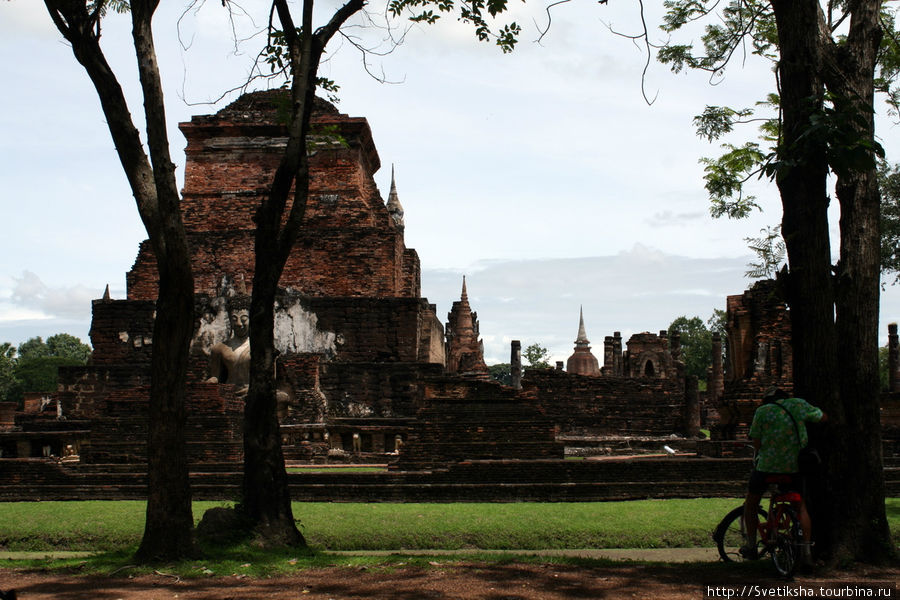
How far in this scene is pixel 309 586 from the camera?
6430mm

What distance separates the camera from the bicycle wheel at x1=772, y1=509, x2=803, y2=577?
632 cm

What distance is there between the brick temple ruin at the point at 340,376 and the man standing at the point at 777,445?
15.8 ft

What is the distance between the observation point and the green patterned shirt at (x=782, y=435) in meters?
6.55

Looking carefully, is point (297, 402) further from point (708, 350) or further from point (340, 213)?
point (708, 350)

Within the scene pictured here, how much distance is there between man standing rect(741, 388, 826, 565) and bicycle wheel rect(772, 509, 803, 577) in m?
0.17

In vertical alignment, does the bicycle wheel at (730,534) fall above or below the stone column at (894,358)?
below

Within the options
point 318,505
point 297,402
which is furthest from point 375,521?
point 297,402

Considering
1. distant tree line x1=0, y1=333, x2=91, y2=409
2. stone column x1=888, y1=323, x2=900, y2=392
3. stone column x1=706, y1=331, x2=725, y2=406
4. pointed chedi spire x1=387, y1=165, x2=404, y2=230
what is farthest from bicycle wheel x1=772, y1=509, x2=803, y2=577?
distant tree line x1=0, y1=333, x2=91, y2=409

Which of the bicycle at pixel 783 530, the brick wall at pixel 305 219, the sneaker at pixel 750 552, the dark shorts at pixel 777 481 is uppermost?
the brick wall at pixel 305 219

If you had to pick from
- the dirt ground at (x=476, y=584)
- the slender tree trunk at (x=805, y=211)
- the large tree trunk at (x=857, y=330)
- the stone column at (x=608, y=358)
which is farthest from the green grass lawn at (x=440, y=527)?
the stone column at (x=608, y=358)

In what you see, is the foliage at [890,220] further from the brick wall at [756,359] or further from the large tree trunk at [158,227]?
the large tree trunk at [158,227]

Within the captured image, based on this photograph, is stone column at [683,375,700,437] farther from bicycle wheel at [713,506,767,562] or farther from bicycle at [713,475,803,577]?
bicycle at [713,475,803,577]

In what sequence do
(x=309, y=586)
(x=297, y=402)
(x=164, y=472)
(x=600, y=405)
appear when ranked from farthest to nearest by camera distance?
(x=600, y=405) → (x=297, y=402) → (x=164, y=472) → (x=309, y=586)

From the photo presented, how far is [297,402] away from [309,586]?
43.0ft
